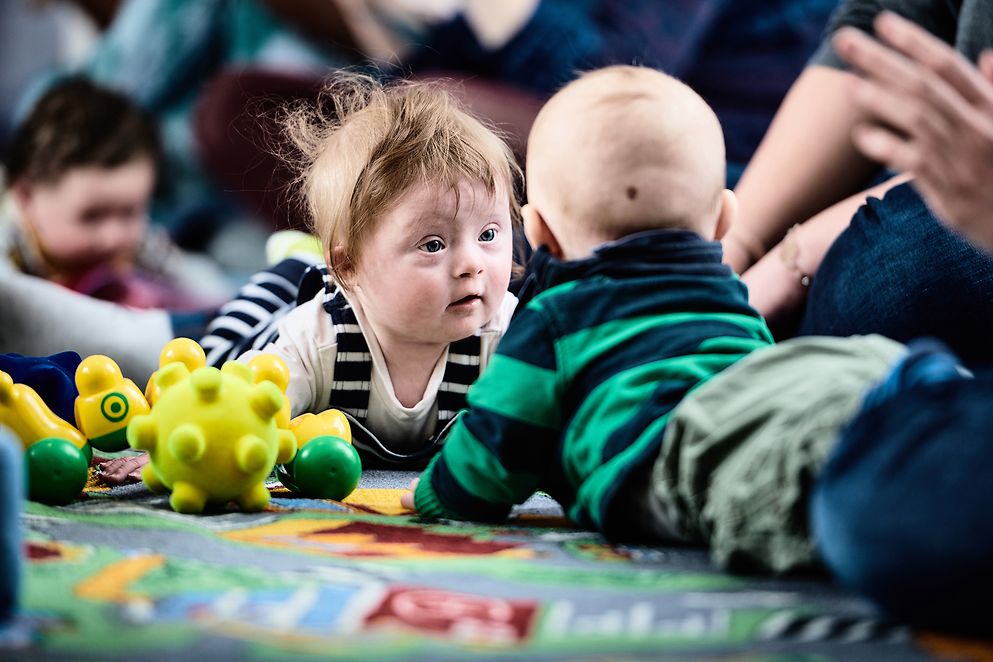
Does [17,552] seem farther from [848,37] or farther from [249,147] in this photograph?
[249,147]

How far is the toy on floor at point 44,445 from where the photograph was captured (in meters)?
0.87

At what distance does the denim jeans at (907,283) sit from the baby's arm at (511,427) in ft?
1.55

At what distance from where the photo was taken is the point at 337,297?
1271 mm

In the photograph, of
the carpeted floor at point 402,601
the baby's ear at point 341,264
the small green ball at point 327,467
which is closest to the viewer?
the carpeted floor at point 402,601

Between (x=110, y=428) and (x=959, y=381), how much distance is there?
72 cm

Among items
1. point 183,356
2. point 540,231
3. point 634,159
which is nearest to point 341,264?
point 183,356

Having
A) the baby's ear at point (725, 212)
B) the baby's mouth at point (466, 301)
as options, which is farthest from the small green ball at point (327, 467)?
the baby's ear at point (725, 212)

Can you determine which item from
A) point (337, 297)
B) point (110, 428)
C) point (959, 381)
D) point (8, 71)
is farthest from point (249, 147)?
point (959, 381)

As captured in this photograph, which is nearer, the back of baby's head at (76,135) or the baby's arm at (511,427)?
the baby's arm at (511,427)

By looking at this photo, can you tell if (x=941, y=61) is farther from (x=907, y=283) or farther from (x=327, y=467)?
(x=327, y=467)

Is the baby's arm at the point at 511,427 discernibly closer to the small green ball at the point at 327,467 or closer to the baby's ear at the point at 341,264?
the small green ball at the point at 327,467

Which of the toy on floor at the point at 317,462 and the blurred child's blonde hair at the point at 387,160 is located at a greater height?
the blurred child's blonde hair at the point at 387,160

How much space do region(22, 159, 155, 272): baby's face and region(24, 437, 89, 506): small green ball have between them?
1.67m

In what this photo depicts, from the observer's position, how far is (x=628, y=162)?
32.8 inches
